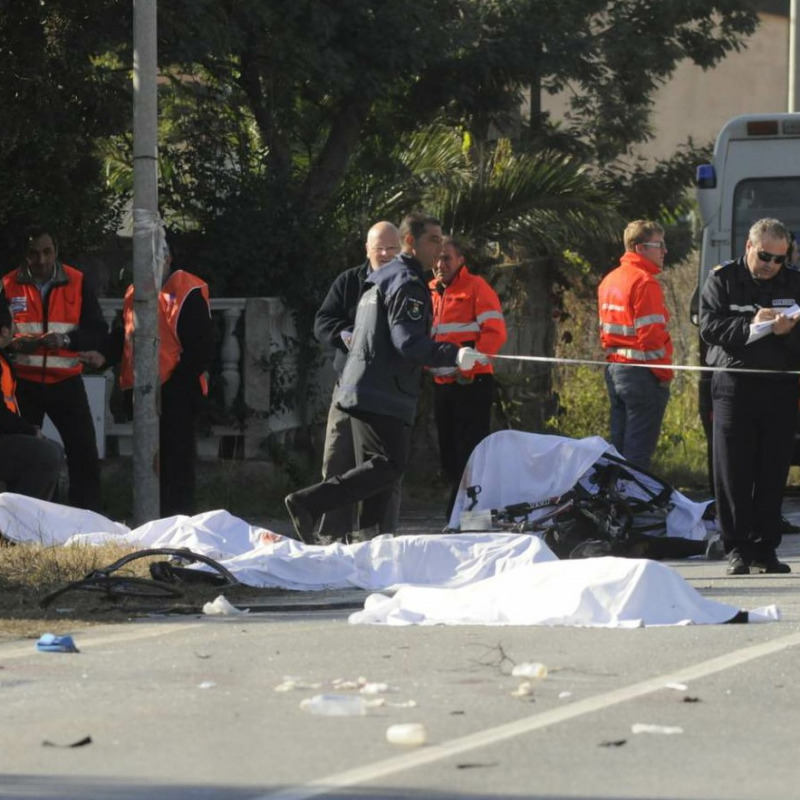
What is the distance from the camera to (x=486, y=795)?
4.83 m

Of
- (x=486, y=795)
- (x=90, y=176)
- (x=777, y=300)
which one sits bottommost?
(x=486, y=795)

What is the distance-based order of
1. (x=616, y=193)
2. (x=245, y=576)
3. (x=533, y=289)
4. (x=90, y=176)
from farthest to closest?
(x=616, y=193), (x=533, y=289), (x=90, y=176), (x=245, y=576)

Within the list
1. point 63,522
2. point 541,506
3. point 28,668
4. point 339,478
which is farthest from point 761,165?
point 28,668

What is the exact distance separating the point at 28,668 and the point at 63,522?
3222 millimetres

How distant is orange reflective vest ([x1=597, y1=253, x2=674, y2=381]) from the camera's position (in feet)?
40.9

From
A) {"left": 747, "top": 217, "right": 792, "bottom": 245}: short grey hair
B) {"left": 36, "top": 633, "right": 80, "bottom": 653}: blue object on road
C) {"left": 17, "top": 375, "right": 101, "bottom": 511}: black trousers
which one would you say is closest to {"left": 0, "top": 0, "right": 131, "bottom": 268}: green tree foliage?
{"left": 17, "top": 375, "right": 101, "bottom": 511}: black trousers

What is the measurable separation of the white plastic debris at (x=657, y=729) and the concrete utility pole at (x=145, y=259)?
605cm

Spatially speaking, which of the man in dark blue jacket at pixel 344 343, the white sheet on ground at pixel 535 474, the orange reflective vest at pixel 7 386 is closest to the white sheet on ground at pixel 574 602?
the man in dark blue jacket at pixel 344 343

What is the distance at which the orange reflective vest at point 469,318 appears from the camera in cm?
1202

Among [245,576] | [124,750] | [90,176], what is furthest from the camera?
[90,176]

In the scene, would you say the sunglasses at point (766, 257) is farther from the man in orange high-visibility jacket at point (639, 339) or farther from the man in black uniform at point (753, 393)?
the man in orange high-visibility jacket at point (639, 339)

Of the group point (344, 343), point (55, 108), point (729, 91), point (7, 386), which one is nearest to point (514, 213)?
point (55, 108)

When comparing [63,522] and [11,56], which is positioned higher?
[11,56]

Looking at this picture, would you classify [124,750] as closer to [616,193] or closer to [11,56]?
[11,56]
